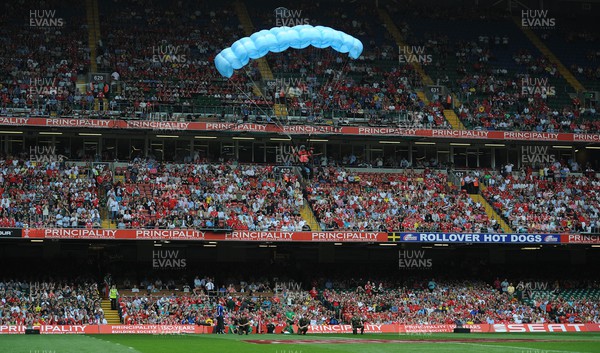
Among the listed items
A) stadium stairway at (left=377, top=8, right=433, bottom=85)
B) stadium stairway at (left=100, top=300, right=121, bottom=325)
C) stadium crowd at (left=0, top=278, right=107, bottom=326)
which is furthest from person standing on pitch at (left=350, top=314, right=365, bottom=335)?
stadium stairway at (left=377, top=8, right=433, bottom=85)

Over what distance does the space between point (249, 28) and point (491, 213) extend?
2046 cm

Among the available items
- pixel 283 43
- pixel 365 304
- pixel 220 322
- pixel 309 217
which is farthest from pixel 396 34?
pixel 220 322

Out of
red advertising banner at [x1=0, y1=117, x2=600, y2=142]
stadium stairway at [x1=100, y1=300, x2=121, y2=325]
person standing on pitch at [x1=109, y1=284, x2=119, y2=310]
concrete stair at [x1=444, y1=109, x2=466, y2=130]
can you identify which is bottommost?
stadium stairway at [x1=100, y1=300, x2=121, y2=325]

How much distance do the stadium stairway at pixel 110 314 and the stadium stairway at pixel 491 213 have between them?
20613mm

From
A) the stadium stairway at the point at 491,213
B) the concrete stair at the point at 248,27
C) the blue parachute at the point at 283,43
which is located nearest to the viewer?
the blue parachute at the point at 283,43

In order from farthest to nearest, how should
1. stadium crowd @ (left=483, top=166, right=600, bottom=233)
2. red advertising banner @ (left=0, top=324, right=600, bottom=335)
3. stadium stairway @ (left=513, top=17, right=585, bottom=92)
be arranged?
stadium stairway @ (left=513, top=17, right=585, bottom=92) → stadium crowd @ (left=483, top=166, right=600, bottom=233) → red advertising banner @ (left=0, top=324, right=600, bottom=335)

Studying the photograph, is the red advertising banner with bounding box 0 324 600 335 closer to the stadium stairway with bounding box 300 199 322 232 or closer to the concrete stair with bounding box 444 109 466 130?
the stadium stairway with bounding box 300 199 322 232

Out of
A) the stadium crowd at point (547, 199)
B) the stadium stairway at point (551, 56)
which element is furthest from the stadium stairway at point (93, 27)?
the stadium stairway at point (551, 56)

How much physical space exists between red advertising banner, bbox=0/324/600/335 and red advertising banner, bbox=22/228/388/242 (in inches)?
195

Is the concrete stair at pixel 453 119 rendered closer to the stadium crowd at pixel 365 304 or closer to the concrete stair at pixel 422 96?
the concrete stair at pixel 422 96

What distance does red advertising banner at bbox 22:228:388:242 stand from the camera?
4347cm

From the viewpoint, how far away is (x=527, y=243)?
48.6 meters

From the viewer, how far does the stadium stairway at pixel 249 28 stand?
56031 millimetres

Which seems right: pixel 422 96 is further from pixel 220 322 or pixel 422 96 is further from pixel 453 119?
pixel 220 322
